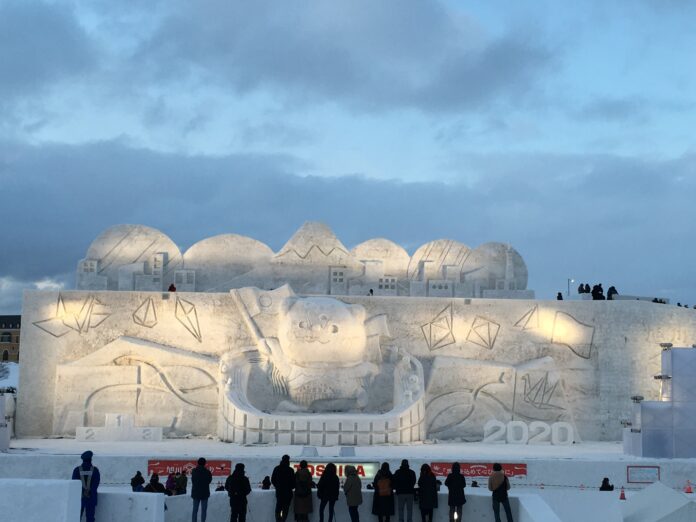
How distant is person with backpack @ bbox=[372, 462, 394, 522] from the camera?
1104 centimetres

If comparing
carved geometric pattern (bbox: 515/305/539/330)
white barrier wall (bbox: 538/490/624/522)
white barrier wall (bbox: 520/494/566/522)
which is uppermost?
carved geometric pattern (bbox: 515/305/539/330)

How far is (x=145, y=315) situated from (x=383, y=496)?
1306 cm

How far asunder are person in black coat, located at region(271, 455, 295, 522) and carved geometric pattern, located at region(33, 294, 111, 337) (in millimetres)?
12850

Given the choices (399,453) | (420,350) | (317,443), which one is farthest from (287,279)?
(399,453)

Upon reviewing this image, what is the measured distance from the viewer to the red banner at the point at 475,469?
16.5 meters

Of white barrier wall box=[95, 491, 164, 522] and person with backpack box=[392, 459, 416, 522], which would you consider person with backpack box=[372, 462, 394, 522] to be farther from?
white barrier wall box=[95, 491, 164, 522]

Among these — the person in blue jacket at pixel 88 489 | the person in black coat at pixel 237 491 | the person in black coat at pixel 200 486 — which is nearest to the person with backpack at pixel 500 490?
the person in black coat at pixel 237 491

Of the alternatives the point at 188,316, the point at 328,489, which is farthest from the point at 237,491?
the point at 188,316

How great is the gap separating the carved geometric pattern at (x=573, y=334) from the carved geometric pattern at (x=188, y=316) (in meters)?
8.28

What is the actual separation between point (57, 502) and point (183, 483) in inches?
118

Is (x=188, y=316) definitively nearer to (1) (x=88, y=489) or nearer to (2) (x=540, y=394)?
(2) (x=540, y=394)

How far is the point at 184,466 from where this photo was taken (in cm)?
1645

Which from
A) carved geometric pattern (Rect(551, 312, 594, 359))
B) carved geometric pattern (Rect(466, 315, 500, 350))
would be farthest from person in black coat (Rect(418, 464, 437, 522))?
carved geometric pattern (Rect(551, 312, 594, 359))

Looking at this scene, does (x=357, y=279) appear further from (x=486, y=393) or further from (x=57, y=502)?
(x=57, y=502)
